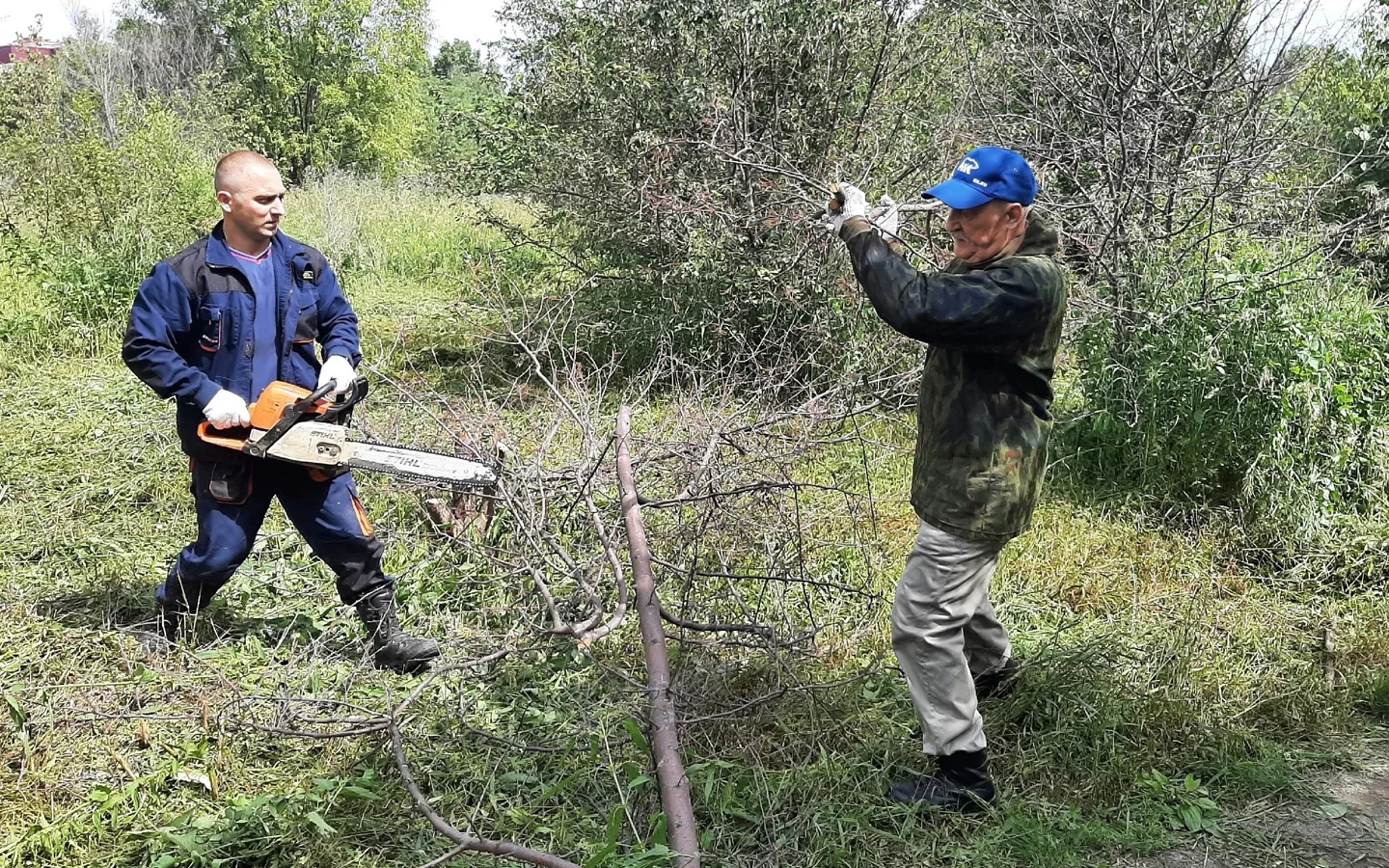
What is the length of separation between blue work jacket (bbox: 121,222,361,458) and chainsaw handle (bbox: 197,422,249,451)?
6cm

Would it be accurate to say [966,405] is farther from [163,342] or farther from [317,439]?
[163,342]

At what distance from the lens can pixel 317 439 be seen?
328 centimetres

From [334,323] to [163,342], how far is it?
596 millimetres

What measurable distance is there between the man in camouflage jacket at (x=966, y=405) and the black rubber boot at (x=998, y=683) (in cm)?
45

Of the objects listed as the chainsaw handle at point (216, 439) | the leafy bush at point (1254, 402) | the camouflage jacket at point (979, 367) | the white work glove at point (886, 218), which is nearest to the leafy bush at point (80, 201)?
the chainsaw handle at point (216, 439)

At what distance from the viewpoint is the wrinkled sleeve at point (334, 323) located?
3.57 meters

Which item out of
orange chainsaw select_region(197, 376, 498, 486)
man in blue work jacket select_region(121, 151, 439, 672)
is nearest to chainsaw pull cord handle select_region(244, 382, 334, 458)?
orange chainsaw select_region(197, 376, 498, 486)

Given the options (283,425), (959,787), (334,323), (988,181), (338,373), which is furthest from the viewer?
(334,323)

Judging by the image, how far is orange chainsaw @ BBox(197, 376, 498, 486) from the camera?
3199 millimetres

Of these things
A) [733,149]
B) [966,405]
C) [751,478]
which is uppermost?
[733,149]

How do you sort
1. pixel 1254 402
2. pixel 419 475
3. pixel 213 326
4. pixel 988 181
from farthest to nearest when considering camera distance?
pixel 1254 402, pixel 419 475, pixel 213 326, pixel 988 181

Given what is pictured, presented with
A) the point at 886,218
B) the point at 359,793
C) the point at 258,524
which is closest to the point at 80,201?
the point at 258,524

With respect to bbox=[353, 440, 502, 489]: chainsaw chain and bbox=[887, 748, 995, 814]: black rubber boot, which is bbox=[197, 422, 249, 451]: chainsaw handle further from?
bbox=[887, 748, 995, 814]: black rubber boot

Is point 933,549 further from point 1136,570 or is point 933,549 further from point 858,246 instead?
point 1136,570
